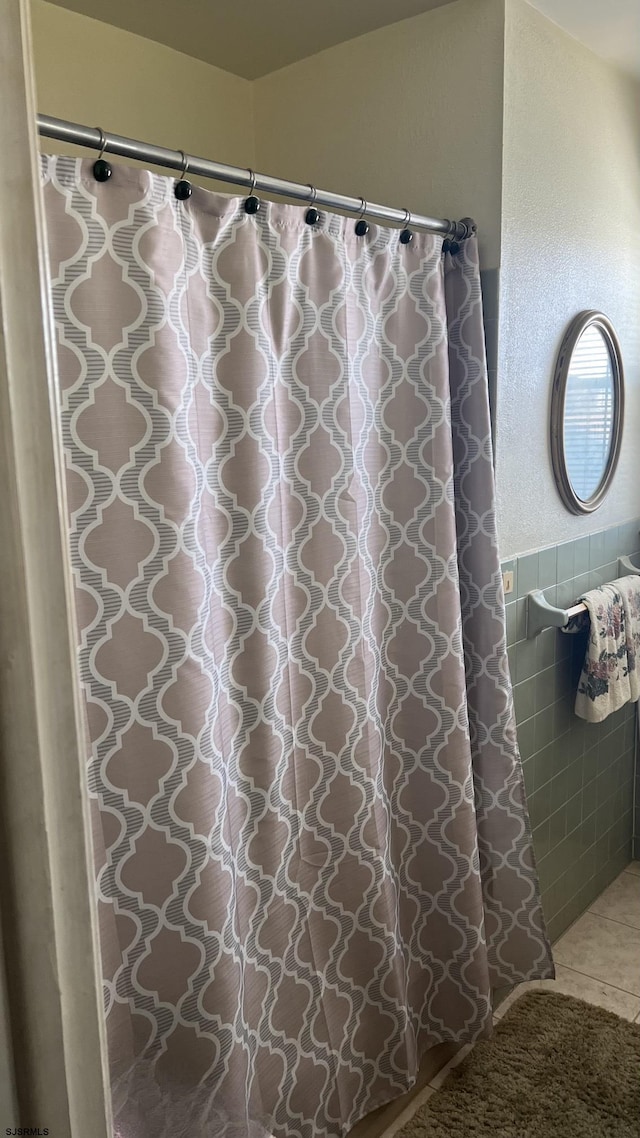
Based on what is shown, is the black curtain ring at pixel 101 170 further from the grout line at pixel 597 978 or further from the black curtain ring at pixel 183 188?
the grout line at pixel 597 978

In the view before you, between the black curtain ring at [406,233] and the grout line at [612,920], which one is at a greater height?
the black curtain ring at [406,233]

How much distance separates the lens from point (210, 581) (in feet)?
4.33

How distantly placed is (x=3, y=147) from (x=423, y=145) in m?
1.78

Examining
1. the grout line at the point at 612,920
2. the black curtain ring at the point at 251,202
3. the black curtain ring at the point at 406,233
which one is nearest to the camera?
the black curtain ring at the point at 251,202

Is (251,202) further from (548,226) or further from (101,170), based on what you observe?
(548,226)

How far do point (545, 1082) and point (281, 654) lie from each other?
1298 millimetres

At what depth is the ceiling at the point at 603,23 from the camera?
6.08 feet

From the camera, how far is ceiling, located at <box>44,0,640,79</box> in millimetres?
1733

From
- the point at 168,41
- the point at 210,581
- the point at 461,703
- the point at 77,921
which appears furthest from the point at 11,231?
the point at 168,41

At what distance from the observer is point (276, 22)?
72.0 inches

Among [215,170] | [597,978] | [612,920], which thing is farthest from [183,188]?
[612,920]

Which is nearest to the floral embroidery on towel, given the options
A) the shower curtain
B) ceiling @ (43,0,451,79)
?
the shower curtain

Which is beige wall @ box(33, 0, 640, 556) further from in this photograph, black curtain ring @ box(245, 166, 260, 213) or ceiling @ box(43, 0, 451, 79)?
black curtain ring @ box(245, 166, 260, 213)

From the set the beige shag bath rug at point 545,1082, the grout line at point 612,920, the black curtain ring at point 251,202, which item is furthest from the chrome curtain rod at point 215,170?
the grout line at point 612,920
